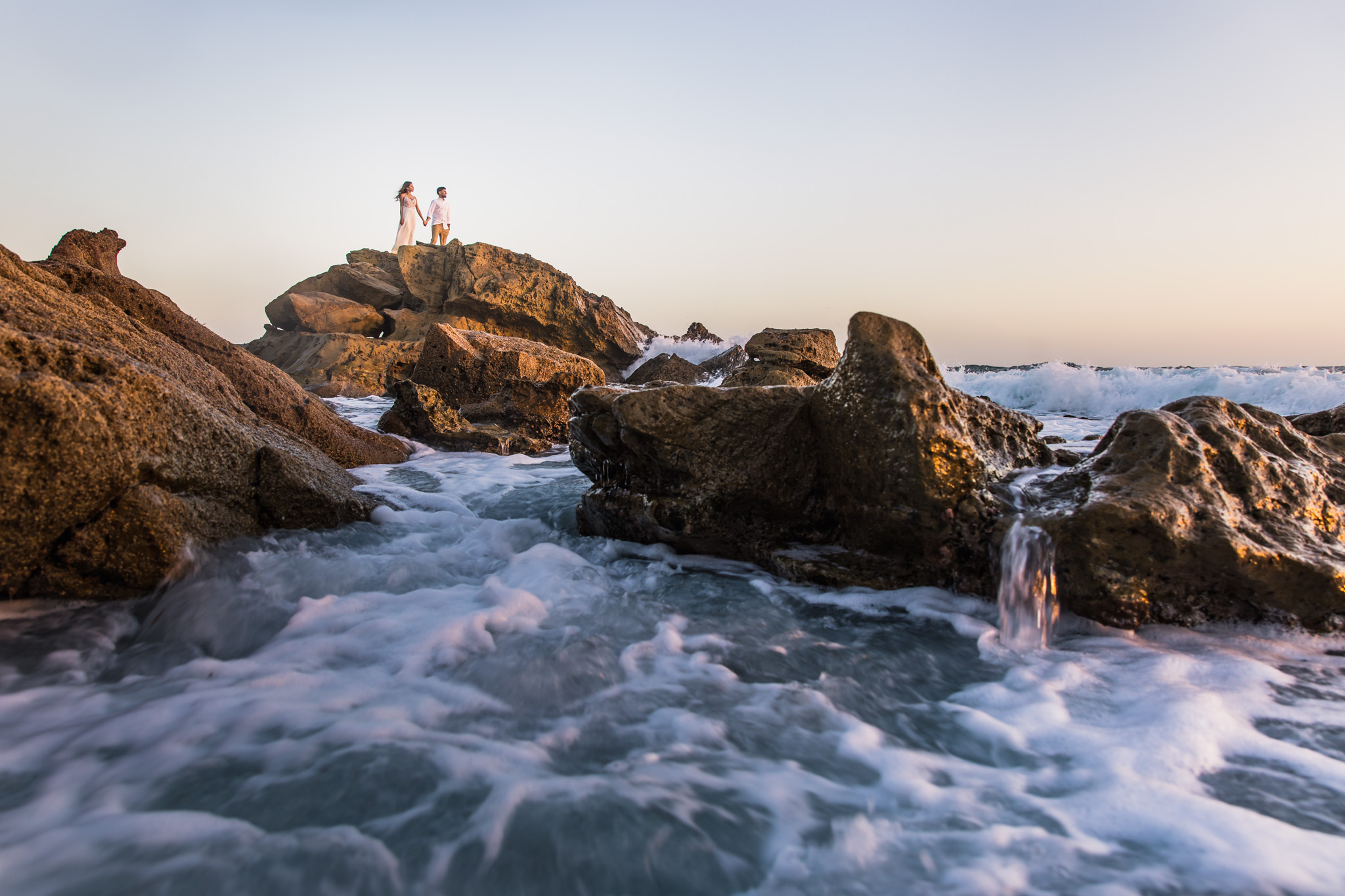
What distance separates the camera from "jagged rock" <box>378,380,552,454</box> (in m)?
7.08

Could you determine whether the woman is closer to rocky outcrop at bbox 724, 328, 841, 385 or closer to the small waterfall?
rocky outcrop at bbox 724, 328, 841, 385

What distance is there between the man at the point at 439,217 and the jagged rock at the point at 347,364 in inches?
194

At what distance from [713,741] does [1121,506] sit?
192 centimetres

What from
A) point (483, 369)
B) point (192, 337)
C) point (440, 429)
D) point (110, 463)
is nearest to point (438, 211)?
point (483, 369)

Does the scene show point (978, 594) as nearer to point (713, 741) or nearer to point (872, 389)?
point (872, 389)

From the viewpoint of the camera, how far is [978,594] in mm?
2898

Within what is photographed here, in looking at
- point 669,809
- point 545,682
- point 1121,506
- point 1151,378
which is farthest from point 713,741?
point 1151,378

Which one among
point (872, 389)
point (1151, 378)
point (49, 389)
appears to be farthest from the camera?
point (1151, 378)

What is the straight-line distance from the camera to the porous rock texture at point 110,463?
2240 millimetres

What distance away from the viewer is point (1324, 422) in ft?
14.7

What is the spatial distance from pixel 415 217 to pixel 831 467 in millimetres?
19400

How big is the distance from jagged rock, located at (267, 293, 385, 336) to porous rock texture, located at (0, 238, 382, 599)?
1568cm

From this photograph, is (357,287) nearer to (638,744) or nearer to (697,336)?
(697,336)

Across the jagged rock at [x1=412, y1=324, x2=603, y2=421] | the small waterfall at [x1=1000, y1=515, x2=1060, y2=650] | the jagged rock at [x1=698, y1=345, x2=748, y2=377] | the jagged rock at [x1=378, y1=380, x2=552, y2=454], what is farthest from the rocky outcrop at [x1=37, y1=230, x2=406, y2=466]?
the jagged rock at [x1=698, y1=345, x2=748, y2=377]
